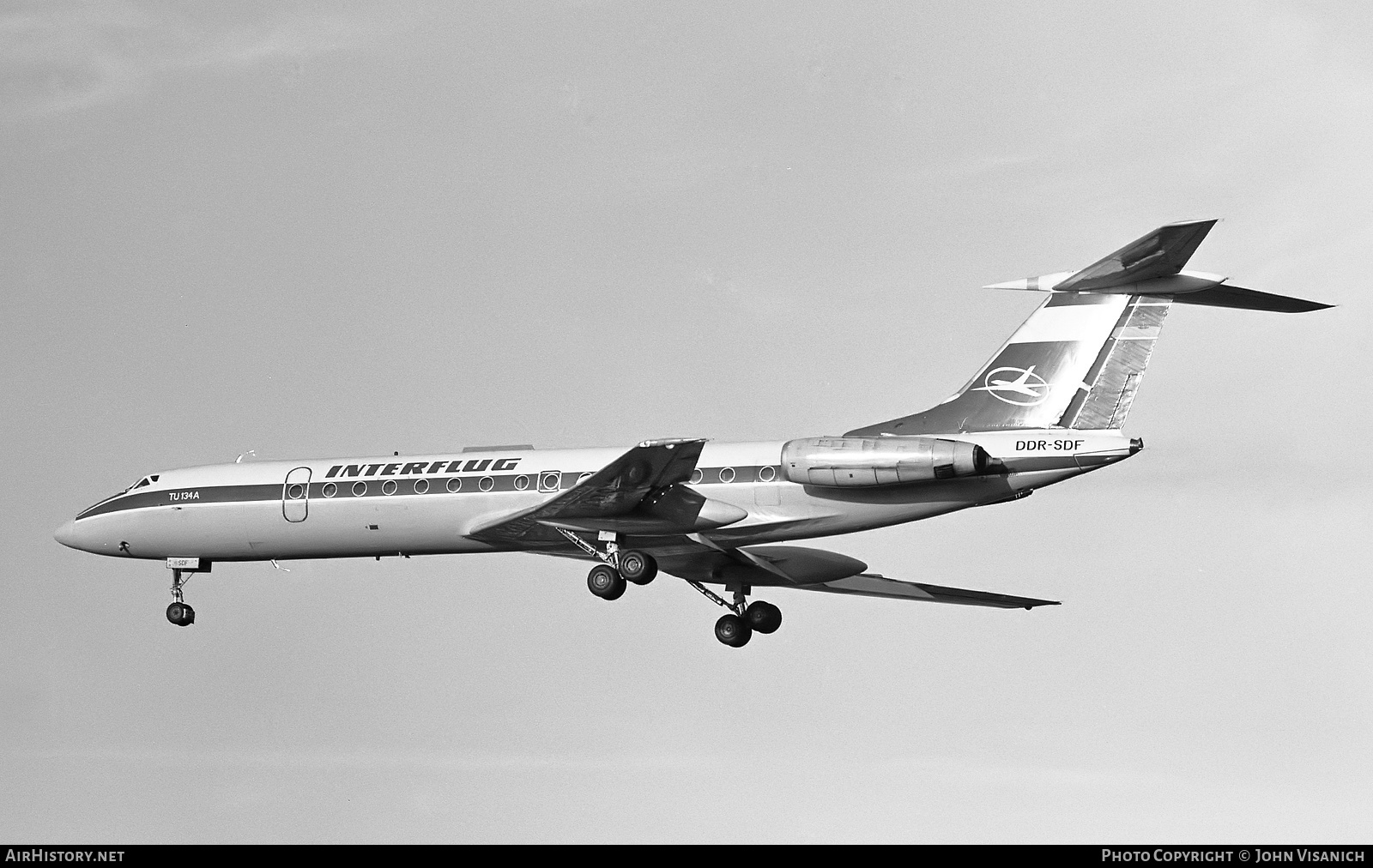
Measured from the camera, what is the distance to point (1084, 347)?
3397cm

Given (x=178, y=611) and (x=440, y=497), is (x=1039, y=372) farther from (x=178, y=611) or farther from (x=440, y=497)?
(x=178, y=611)

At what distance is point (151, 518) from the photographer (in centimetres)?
3978

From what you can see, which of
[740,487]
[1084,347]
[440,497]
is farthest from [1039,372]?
[440,497]

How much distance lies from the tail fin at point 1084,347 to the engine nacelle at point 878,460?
139 cm

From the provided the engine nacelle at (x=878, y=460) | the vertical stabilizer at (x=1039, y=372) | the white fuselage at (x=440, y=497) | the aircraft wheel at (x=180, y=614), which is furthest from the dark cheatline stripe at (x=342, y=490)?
the vertical stabilizer at (x=1039, y=372)

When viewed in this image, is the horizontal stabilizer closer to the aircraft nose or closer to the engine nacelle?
the engine nacelle

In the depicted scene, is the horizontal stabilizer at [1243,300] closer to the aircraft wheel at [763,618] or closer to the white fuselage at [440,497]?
the white fuselage at [440,497]

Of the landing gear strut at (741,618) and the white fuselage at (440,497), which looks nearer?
the white fuselage at (440,497)

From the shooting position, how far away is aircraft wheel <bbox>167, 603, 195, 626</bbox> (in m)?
40.4

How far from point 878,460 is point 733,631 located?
7.28 m

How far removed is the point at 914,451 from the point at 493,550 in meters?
9.12

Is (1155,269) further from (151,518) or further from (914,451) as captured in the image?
(151,518)

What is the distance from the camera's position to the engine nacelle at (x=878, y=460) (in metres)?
32.6
